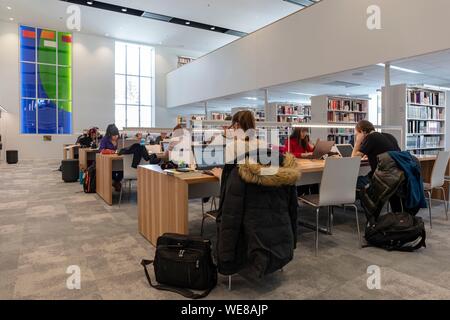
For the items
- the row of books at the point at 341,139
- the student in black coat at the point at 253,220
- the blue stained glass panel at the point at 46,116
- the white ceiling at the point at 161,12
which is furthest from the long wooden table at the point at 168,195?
the blue stained glass panel at the point at 46,116

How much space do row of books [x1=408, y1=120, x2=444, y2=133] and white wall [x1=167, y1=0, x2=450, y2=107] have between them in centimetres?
172

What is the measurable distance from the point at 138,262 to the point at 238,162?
1.25 m

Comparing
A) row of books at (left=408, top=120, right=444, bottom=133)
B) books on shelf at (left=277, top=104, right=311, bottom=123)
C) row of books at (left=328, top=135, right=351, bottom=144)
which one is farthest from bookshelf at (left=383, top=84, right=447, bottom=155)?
books on shelf at (left=277, top=104, right=311, bottom=123)

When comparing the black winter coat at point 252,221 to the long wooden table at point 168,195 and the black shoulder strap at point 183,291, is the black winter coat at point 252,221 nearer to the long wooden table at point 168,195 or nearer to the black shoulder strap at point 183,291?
the black shoulder strap at point 183,291

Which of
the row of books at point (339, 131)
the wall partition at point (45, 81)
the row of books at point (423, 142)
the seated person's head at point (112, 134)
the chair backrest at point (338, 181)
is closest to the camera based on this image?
the chair backrest at point (338, 181)

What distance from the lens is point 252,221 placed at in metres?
1.96

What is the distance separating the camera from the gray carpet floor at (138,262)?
2.07 meters

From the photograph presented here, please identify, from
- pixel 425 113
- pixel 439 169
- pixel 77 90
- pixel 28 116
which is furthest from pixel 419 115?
pixel 28 116

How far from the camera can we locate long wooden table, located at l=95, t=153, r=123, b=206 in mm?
4613

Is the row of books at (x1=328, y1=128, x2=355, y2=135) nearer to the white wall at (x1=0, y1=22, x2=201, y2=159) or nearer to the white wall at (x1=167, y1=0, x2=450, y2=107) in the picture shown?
the white wall at (x1=167, y1=0, x2=450, y2=107)

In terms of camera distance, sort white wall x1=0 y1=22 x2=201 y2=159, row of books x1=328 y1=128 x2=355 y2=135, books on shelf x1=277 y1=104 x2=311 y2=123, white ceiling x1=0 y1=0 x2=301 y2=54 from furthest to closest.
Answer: white wall x1=0 y1=22 x2=201 y2=159 < white ceiling x1=0 y1=0 x2=301 y2=54 < books on shelf x1=277 y1=104 x2=311 y2=123 < row of books x1=328 y1=128 x2=355 y2=135

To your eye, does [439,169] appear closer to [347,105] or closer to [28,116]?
[347,105]

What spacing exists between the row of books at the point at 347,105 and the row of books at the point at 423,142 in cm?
189
